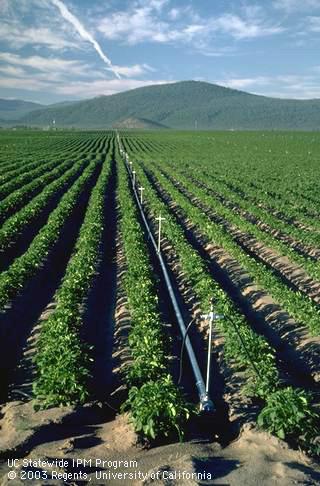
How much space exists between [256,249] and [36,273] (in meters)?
8.56

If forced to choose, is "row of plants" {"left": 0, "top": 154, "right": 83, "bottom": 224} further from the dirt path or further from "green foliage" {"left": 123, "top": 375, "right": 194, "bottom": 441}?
"green foliage" {"left": 123, "top": 375, "right": 194, "bottom": 441}

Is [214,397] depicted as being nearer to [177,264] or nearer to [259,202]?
[177,264]

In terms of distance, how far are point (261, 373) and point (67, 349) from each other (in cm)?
349

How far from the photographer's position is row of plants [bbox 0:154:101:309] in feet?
42.2

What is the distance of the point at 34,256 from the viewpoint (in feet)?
50.4

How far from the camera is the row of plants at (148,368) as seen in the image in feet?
22.4

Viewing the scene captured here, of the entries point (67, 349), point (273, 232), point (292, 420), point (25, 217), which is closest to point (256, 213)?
point (273, 232)

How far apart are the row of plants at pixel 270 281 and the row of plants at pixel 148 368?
317 cm

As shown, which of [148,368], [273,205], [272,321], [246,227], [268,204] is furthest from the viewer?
[268,204]

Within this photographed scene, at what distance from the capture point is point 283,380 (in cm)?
877

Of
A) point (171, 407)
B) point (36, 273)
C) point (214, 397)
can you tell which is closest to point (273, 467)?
point (171, 407)

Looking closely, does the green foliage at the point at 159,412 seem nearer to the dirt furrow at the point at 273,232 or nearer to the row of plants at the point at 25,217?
the row of plants at the point at 25,217

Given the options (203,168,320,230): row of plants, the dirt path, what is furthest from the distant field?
the dirt path

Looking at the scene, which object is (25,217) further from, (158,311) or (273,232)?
(158,311)
